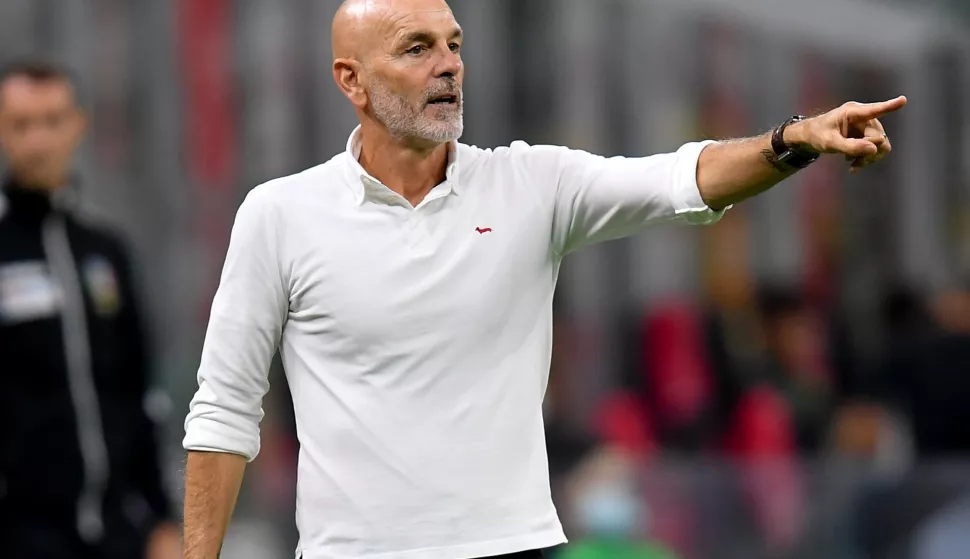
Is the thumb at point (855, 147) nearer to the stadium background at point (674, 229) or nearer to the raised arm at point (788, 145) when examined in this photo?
the raised arm at point (788, 145)

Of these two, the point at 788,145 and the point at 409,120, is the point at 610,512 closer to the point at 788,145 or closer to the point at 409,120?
the point at 409,120

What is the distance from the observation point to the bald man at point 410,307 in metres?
3.50

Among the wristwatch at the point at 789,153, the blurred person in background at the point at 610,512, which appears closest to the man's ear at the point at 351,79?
the wristwatch at the point at 789,153

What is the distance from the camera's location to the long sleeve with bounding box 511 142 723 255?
3.47m

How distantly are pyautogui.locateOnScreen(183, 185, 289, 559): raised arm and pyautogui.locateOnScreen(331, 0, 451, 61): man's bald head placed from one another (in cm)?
37

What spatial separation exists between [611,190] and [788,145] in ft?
1.35

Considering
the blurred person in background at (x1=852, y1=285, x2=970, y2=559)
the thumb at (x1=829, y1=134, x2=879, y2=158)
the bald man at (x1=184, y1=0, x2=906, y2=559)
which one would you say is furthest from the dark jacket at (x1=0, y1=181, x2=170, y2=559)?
the blurred person in background at (x1=852, y1=285, x2=970, y2=559)

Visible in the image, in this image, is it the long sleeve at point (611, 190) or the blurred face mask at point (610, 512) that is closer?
the long sleeve at point (611, 190)

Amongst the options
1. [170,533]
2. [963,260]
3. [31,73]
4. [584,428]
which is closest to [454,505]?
[170,533]

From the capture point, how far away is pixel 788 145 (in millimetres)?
3316

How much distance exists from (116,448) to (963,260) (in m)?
6.29

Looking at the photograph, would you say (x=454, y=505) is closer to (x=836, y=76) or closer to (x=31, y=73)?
(x=31, y=73)

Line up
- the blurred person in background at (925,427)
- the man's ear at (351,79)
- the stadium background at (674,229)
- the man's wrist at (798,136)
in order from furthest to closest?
the stadium background at (674,229) → the blurred person in background at (925,427) → the man's ear at (351,79) → the man's wrist at (798,136)

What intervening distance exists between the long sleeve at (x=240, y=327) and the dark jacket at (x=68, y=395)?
175 centimetres
